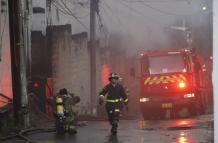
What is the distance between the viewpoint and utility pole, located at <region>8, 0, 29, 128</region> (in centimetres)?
1452

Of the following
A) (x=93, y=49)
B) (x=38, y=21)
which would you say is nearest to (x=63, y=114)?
(x=38, y=21)

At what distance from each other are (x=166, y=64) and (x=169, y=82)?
0.69 meters

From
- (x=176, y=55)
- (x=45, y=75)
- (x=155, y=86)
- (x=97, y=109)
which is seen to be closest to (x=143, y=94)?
(x=155, y=86)

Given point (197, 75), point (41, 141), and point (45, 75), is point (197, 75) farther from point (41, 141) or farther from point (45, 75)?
point (41, 141)

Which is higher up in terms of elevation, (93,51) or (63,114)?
(93,51)

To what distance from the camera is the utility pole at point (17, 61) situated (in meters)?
14.5

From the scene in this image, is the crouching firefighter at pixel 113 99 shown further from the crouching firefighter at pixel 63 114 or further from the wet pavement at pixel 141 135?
the crouching firefighter at pixel 63 114

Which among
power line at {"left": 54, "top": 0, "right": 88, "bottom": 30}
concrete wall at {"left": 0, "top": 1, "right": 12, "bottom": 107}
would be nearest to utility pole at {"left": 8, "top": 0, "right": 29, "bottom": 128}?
concrete wall at {"left": 0, "top": 1, "right": 12, "bottom": 107}

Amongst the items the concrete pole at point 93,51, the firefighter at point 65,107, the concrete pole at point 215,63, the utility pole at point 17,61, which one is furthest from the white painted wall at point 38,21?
the concrete pole at point 215,63

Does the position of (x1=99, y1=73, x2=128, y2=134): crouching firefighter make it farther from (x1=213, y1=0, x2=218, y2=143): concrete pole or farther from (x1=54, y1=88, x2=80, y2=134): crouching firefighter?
(x1=213, y1=0, x2=218, y2=143): concrete pole

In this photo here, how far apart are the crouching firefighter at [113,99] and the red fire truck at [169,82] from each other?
5651 millimetres

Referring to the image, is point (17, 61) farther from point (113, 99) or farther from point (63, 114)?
point (113, 99)

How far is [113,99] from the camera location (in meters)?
13.2

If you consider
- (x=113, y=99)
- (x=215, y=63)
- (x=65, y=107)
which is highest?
(x=215, y=63)
